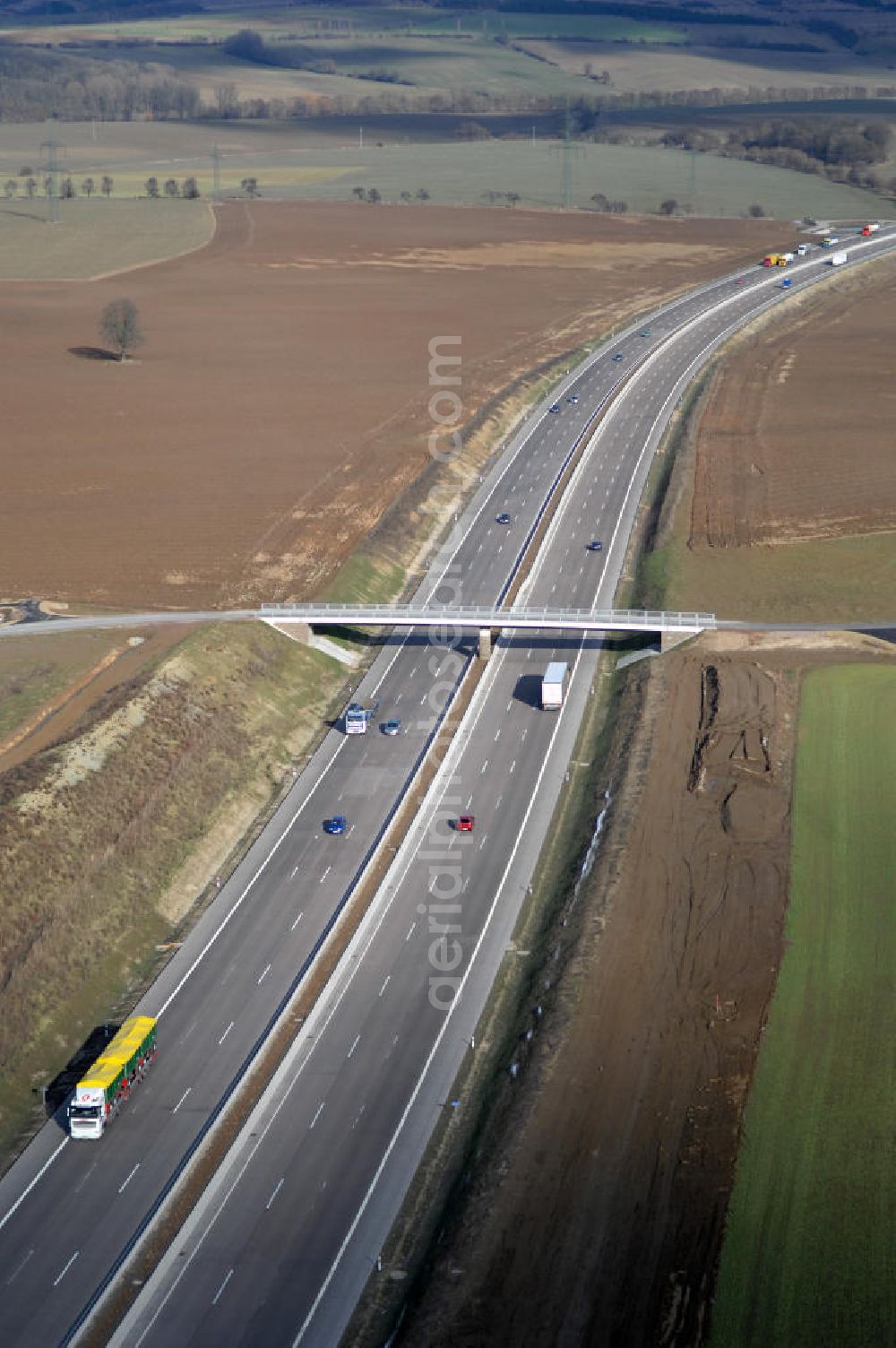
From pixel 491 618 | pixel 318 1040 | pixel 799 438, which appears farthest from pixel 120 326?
pixel 318 1040

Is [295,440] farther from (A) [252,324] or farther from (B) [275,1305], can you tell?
(B) [275,1305]

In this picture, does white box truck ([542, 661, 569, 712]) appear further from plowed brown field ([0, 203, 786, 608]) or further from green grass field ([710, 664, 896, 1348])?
plowed brown field ([0, 203, 786, 608])

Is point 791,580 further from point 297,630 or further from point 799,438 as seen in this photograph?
point 799,438

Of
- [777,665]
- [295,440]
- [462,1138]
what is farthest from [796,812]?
[295,440]

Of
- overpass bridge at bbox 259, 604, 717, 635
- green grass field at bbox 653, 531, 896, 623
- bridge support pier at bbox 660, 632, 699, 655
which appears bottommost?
bridge support pier at bbox 660, 632, 699, 655

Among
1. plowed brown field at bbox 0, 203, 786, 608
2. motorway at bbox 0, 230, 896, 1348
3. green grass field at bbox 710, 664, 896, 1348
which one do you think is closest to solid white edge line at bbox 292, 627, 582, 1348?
motorway at bbox 0, 230, 896, 1348

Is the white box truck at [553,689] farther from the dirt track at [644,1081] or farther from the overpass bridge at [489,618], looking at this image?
the dirt track at [644,1081]
